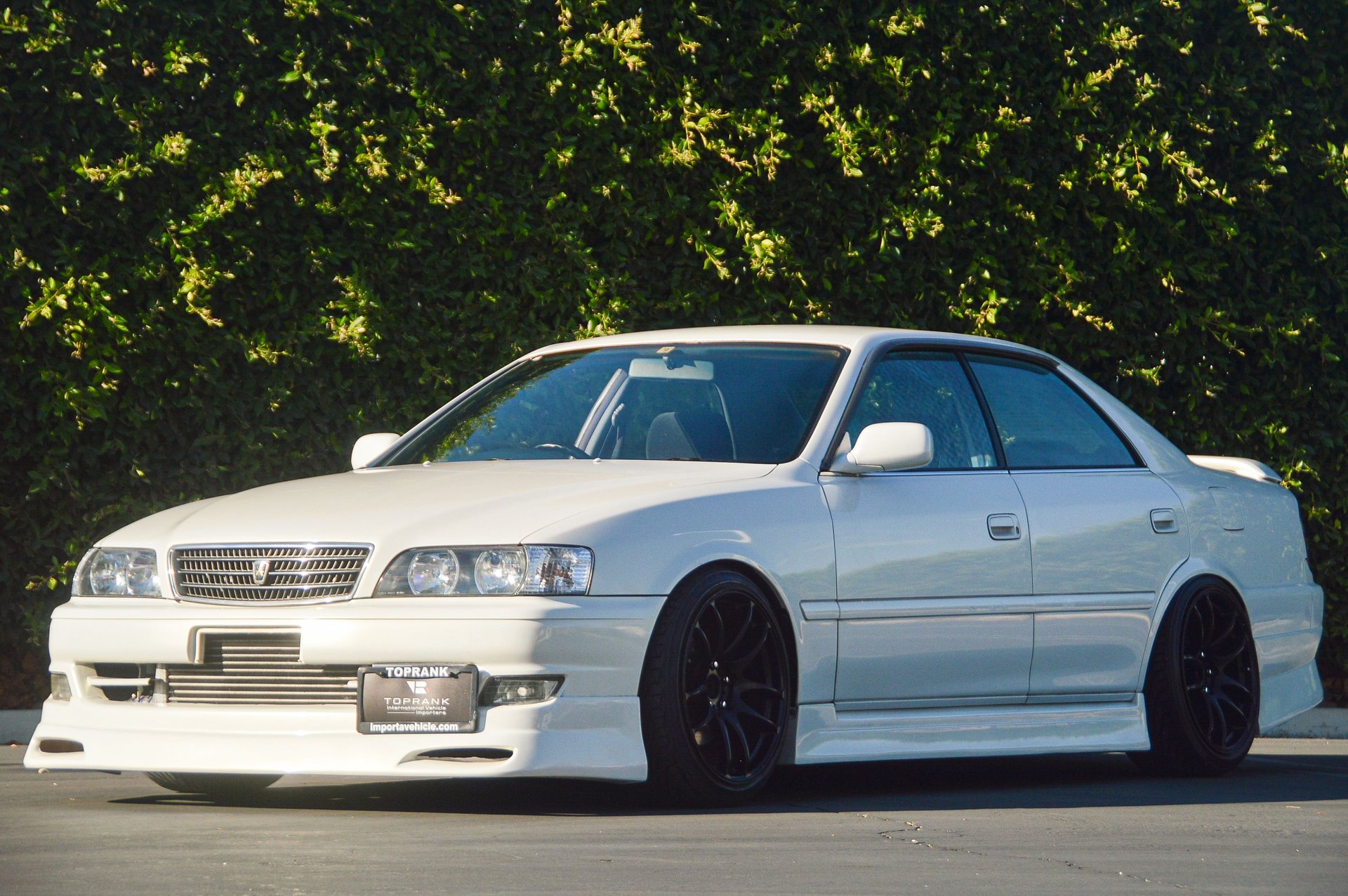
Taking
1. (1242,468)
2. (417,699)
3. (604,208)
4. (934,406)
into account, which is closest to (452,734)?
(417,699)

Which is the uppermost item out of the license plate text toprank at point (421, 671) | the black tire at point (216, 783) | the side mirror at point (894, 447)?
the side mirror at point (894, 447)

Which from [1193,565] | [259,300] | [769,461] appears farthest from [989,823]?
[259,300]

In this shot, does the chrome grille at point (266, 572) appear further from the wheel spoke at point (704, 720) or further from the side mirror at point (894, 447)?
the side mirror at point (894, 447)

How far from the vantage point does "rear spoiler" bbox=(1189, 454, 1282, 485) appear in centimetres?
863

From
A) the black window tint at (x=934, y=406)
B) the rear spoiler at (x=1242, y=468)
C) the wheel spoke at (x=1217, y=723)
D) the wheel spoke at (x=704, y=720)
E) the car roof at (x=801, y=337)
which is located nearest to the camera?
the wheel spoke at (x=704, y=720)

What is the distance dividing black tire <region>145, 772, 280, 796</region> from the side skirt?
1.73 m

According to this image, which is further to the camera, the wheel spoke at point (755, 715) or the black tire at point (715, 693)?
the wheel spoke at point (755, 715)

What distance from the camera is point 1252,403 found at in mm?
10359

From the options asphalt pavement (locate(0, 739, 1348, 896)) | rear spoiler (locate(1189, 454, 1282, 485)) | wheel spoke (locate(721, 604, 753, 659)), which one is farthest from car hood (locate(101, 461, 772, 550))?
rear spoiler (locate(1189, 454, 1282, 485))

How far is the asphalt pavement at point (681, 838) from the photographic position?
486cm

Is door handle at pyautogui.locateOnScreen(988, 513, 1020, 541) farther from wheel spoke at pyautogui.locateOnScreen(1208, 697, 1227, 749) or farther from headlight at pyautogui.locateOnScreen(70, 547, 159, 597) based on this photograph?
headlight at pyautogui.locateOnScreen(70, 547, 159, 597)

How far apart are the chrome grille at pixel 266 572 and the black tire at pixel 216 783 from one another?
31.9 inches

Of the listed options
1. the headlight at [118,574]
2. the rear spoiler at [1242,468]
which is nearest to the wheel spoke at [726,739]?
the headlight at [118,574]

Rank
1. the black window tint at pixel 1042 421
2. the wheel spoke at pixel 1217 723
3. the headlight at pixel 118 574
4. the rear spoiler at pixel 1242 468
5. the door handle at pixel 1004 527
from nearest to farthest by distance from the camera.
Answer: the headlight at pixel 118 574 → the door handle at pixel 1004 527 → the black window tint at pixel 1042 421 → the wheel spoke at pixel 1217 723 → the rear spoiler at pixel 1242 468
